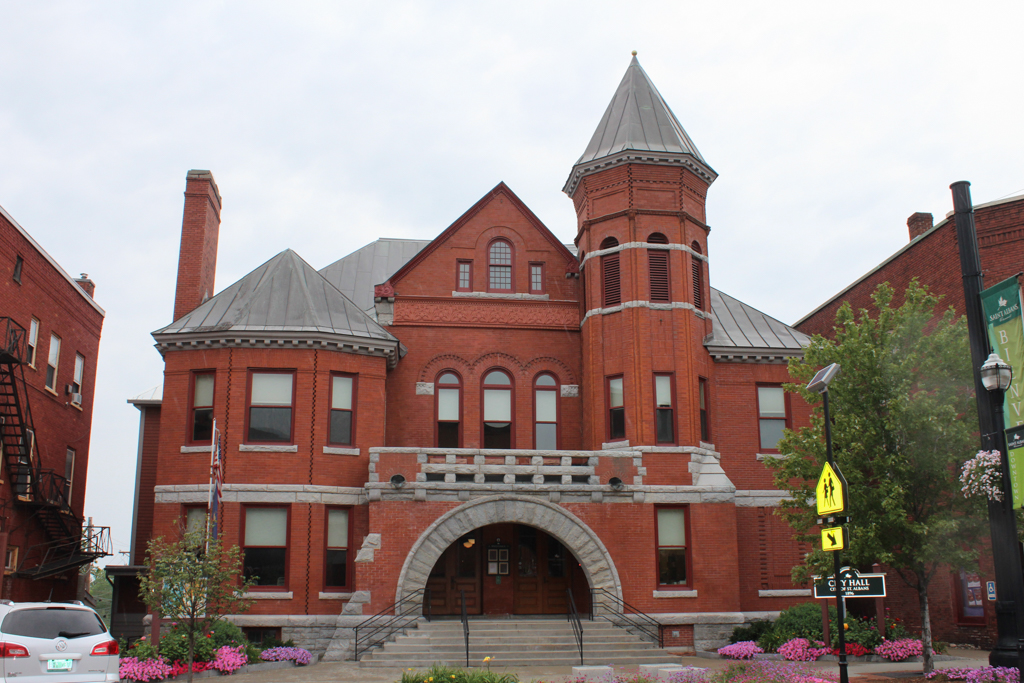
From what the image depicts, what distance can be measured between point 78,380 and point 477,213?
15043mm

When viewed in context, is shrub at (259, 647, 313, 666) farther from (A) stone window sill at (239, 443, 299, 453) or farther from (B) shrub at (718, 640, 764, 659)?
(B) shrub at (718, 640, 764, 659)

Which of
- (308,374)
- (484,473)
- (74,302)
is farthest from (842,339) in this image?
(74,302)

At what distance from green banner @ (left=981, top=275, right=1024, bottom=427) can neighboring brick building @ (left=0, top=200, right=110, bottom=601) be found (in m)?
20.4

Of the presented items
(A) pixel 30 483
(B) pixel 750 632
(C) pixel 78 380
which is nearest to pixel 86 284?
(C) pixel 78 380

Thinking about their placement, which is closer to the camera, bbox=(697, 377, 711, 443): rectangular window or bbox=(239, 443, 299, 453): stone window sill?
bbox=(239, 443, 299, 453): stone window sill

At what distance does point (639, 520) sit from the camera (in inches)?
948

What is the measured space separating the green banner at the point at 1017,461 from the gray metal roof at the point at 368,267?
2106cm

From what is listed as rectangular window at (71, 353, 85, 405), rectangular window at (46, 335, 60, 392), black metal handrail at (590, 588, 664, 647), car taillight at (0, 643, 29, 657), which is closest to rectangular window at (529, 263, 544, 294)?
black metal handrail at (590, 588, 664, 647)

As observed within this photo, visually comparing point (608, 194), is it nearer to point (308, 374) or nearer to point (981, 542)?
point (308, 374)

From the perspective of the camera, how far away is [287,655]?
71.3ft

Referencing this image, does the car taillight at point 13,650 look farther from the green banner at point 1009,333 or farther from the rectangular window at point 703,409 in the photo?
the rectangular window at point 703,409

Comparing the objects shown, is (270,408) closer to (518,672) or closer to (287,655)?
(287,655)

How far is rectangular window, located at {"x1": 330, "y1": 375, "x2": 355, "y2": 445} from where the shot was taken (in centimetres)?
2516

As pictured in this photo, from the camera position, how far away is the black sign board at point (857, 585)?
17578mm
